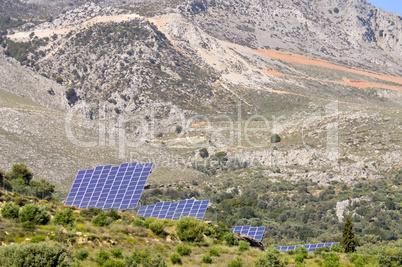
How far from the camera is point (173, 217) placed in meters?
49.8

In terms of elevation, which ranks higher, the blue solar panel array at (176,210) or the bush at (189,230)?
the bush at (189,230)

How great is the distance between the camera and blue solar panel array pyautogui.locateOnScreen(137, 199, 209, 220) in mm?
49750

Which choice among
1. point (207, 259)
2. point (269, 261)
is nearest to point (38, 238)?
point (207, 259)

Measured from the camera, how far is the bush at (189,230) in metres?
39.4

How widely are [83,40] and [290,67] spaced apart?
229 ft

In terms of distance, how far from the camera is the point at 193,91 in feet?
470

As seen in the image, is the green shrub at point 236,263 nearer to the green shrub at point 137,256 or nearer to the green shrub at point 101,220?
the green shrub at point 137,256

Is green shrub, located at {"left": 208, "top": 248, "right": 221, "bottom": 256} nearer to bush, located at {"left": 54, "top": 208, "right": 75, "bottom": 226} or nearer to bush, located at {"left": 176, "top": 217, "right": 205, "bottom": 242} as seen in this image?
bush, located at {"left": 176, "top": 217, "right": 205, "bottom": 242}

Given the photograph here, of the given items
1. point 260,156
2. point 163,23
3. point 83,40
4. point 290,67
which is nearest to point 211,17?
point 163,23

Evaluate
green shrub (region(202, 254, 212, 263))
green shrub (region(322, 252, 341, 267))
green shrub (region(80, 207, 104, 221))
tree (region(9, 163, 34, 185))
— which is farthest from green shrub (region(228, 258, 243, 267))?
tree (region(9, 163, 34, 185))

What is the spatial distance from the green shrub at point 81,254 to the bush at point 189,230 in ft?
37.1

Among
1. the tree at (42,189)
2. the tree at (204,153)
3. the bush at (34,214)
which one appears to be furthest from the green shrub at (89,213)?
the tree at (204,153)

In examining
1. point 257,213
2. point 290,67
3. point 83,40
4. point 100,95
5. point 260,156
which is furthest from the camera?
point 290,67

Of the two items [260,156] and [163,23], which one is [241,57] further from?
[260,156]
